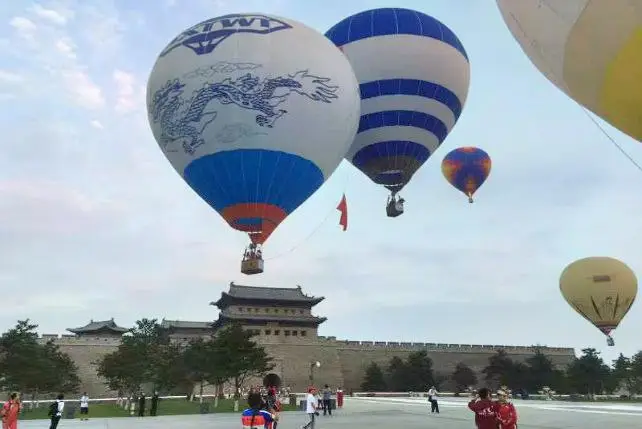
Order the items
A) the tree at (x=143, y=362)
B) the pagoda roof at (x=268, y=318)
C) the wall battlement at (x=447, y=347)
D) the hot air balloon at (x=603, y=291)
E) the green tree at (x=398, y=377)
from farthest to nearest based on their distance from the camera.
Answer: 1. the wall battlement at (x=447, y=347)
2. the pagoda roof at (x=268, y=318)
3. the green tree at (x=398, y=377)
4. the tree at (x=143, y=362)
5. the hot air balloon at (x=603, y=291)

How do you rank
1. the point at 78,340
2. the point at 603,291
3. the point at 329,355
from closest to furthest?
1. the point at 603,291
2. the point at 78,340
3. the point at 329,355

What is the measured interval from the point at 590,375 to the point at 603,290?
2082 cm

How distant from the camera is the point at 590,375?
4238cm

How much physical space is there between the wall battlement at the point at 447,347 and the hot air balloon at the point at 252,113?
4094 cm

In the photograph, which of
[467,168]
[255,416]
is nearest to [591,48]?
[255,416]

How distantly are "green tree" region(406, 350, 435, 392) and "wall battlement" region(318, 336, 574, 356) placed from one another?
17.6 ft

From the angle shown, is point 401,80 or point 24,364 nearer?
point 401,80

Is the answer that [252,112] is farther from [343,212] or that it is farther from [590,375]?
[590,375]

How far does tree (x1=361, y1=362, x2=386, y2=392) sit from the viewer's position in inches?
1874

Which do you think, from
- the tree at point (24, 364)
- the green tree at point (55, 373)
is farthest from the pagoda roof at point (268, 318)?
the tree at point (24, 364)

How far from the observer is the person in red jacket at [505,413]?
22.6 ft

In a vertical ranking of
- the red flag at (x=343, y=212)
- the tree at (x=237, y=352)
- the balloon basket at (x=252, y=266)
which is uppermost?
the red flag at (x=343, y=212)

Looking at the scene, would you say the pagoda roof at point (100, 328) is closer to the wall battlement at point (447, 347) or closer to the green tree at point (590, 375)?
the wall battlement at point (447, 347)

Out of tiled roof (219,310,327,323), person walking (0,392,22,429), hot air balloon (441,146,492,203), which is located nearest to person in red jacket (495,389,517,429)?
person walking (0,392,22,429)
